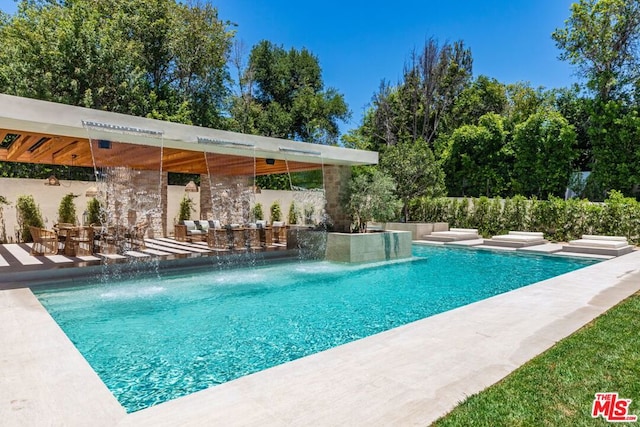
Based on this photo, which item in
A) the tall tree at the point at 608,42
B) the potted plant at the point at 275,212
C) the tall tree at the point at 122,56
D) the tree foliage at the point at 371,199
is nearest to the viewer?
the tree foliage at the point at 371,199

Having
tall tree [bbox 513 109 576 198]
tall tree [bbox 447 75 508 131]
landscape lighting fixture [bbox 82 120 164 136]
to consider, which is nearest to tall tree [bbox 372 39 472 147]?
tall tree [bbox 447 75 508 131]

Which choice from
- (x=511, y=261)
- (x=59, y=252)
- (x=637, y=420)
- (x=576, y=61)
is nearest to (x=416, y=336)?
(x=637, y=420)

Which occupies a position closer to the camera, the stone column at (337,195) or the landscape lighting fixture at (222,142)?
the landscape lighting fixture at (222,142)

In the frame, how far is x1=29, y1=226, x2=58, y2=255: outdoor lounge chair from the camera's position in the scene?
1091cm

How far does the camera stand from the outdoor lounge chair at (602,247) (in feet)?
43.9

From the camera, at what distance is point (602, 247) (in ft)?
44.7

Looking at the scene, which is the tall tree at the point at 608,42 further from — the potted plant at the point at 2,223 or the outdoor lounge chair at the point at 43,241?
the potted plant at the point at 2,223

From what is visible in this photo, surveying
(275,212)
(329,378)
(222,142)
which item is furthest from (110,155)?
(275,212)

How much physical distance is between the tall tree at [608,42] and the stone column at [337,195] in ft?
64.5

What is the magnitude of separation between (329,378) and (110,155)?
8393 millimetres

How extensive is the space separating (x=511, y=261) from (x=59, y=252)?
14.6 meters

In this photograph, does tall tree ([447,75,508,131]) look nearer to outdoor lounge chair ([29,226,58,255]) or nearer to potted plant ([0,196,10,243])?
outdoor lounge chair ([29,226,58,255])

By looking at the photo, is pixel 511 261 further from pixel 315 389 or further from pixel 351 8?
pixel 351 8

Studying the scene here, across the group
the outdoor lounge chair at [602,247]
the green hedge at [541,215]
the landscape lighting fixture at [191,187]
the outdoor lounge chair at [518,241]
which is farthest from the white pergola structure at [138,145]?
the green hedge at [541,215]
